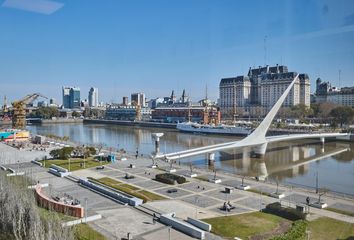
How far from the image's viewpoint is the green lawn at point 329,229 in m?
2.67

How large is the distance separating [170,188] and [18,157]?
4625mm

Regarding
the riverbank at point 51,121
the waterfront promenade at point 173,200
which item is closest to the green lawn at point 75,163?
the waterfront promenade at point 173,200

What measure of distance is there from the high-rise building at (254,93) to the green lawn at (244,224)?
1611 cm

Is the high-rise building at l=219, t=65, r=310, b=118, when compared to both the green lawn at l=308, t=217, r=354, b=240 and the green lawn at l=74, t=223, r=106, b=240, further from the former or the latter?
the green lawn at l=74, t=223, r=106, b=240

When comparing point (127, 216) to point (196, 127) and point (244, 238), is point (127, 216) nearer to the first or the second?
point (244, 238)

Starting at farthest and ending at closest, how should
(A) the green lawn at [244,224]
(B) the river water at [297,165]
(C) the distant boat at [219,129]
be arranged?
(C) the distant boat at [219,129] < (B) the river water at [297,165] < (A) the green lawn at [244,224]

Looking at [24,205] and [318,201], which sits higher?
[24,205]

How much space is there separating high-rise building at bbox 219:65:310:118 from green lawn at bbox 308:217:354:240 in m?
16.1

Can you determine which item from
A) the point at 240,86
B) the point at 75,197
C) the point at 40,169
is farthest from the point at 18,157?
the point at 240,86

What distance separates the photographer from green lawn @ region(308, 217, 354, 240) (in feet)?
8.77

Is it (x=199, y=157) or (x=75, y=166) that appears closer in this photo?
(x=75, y=166)

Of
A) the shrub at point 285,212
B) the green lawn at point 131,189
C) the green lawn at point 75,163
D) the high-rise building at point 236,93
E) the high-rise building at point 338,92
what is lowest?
the green lawn at point 131,189

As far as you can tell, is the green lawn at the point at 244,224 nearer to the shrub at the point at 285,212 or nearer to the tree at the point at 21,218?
the shrub at the point at 285,212

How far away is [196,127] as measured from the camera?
18000 millimetres
